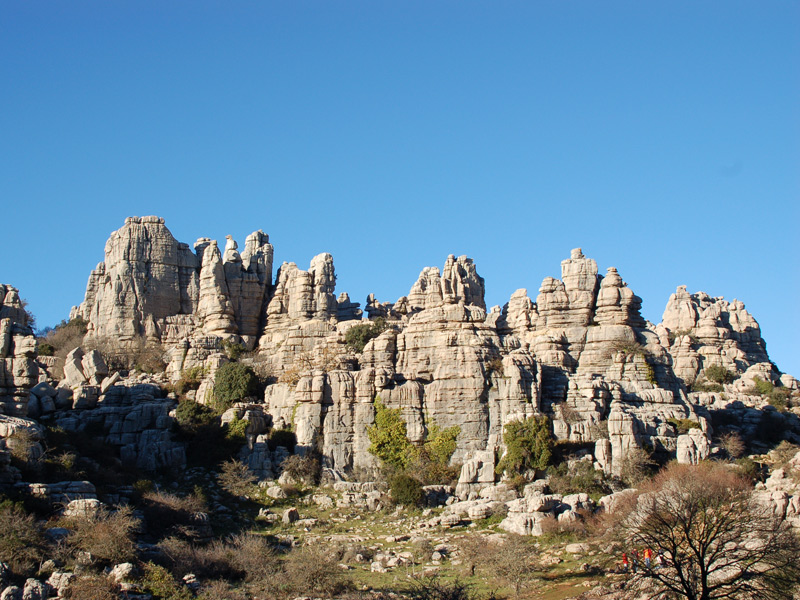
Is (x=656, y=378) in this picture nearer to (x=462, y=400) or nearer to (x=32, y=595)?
(x=462, y=400)

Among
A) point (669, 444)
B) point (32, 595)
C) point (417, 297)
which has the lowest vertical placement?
point (32, 595)

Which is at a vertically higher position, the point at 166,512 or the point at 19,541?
the point at 166,512

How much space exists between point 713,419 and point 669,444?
1152 centimetres

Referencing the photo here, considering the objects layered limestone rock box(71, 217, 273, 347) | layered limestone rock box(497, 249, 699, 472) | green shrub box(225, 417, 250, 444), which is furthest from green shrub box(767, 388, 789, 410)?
green shrub box(225, 417, 250, 444)

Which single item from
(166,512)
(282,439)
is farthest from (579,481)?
(166,512)

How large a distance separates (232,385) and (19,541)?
22.8 m

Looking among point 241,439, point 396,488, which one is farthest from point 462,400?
point 241,439

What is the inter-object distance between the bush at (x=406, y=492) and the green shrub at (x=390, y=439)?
4.06 meters

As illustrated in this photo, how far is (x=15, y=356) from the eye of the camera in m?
58.5

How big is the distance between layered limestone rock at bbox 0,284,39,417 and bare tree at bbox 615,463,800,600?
91.1ft

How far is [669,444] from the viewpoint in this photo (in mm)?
49750

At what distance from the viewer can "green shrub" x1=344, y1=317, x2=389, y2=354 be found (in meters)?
59.8

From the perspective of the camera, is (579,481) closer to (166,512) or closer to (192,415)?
(166,512)

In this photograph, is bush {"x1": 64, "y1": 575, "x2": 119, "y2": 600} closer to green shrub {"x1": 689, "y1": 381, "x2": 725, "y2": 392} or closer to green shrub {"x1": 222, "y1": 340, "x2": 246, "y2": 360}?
green shrub {"x1": 222, "y1": 340, "x2": 246, "y2": 360}
